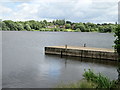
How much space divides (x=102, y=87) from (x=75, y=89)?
2.00 meters

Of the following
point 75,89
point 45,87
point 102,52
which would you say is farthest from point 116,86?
point 102,52

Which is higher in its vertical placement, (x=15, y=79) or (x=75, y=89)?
(x=75, y=89)

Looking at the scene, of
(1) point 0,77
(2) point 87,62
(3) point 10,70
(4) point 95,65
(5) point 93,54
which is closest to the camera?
(1) point 0,77

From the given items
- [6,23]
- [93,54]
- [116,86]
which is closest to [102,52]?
[93,54]

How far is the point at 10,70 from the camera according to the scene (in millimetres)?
30797

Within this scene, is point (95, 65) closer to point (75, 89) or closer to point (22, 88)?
point (22, 88)

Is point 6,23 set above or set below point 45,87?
above

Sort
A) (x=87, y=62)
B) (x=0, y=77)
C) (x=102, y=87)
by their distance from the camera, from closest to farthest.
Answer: (x=102, y=87) → (x=0, y=77) → (x=87, y=62)

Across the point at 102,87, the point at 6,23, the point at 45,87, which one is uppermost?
the point at 6,23

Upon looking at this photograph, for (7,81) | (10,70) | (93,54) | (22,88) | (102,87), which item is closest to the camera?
(102,87)

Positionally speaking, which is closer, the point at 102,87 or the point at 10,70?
the point at 102,87

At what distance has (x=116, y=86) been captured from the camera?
13.8 m

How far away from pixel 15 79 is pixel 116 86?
14.4 meters

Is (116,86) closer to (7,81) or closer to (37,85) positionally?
(37,85)
